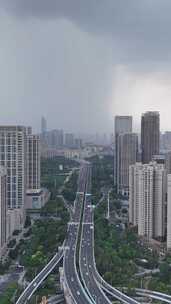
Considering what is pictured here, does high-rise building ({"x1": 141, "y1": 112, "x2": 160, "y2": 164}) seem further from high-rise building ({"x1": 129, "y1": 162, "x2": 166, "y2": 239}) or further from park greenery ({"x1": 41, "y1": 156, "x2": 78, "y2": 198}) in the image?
high-rise building ({"x1": 129, "y1": 162, "x2": 166, "y2": 239})

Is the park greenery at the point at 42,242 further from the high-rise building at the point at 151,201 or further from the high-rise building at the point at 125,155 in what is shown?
the high-rise building at the point at 125,155

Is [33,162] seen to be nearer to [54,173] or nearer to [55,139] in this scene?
[54,173]

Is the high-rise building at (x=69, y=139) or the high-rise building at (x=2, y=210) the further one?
the high-rise building at (x=69, y=139)

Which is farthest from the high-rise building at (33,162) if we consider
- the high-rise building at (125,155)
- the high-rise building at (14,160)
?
the high-rise building at (125,155)

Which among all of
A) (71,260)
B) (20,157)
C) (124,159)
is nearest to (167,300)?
(71,260)

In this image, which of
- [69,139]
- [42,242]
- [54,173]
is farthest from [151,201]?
[69,139]

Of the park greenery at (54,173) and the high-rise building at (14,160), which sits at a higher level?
the high-rise building at (14,160)
